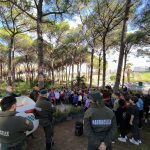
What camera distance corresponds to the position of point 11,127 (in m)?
3.39

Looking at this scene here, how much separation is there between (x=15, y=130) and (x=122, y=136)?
4890 mm

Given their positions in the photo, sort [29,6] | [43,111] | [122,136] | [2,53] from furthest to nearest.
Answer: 1. [2,53]
2. [29,6]
3. [122,136]
4. [43,111]

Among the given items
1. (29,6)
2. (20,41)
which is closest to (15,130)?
(29,6)

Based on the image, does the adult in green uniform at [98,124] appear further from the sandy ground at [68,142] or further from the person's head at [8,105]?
the sandy ground at [68,142]

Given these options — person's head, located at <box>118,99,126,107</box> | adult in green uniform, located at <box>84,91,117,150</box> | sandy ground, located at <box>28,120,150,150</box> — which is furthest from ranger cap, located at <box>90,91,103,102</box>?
person's head, located at <box>118,99,126,107</box>

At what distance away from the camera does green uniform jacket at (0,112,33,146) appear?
11.1 ft

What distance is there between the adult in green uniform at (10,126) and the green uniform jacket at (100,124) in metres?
1.02

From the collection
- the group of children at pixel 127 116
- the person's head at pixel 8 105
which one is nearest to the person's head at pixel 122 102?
the group of children at pixel 127 116

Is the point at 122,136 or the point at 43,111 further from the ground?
the point at 43,111

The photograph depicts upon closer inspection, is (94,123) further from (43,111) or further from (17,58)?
(17,58)

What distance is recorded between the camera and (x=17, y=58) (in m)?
45.3

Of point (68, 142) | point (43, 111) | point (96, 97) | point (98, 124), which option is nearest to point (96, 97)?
point (96, 97)

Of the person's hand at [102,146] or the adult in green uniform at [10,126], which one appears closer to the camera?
the adult in green uniform at [10,126]

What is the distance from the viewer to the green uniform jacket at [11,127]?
339 cm
